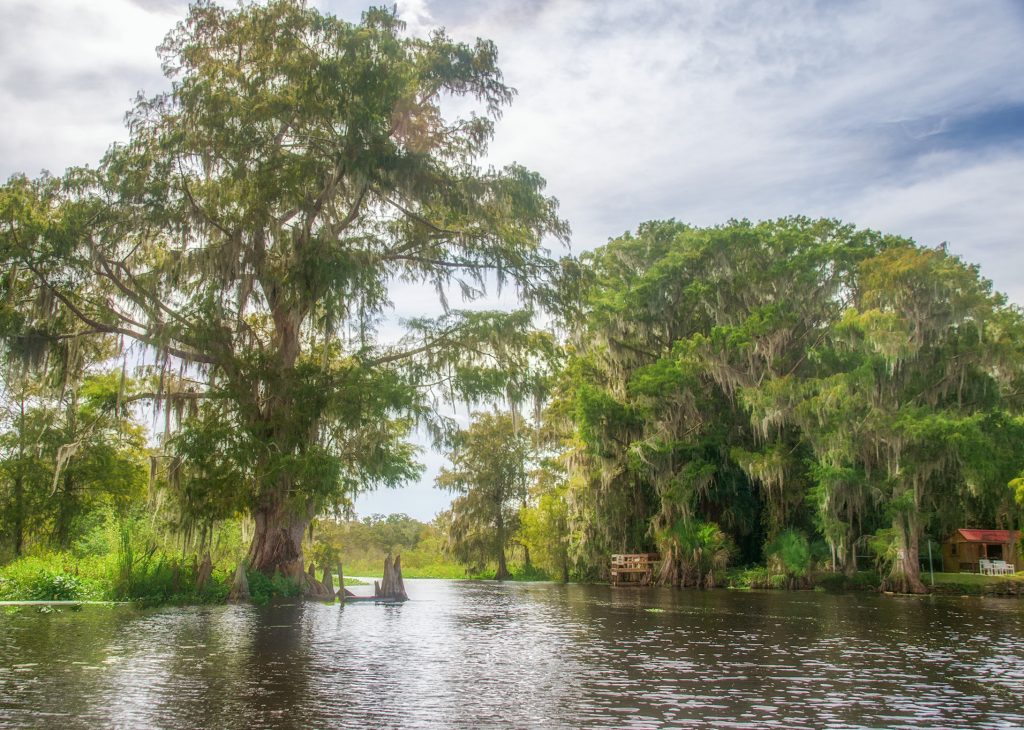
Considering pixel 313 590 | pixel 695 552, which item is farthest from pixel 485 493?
pixel 313 590

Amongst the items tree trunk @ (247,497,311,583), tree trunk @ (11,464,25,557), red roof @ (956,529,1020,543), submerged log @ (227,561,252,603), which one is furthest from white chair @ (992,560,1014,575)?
tree trunk @ (11,464,25,557)

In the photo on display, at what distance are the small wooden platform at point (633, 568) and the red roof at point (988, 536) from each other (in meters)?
14.1

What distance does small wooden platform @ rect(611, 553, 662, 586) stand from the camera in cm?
4178

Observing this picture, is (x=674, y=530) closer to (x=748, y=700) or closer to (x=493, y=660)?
(x=493, y=660)

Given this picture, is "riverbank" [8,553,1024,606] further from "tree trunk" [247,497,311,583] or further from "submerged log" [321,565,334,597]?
"submerged log" [321,565,334,597]

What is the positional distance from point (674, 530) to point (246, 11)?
27.5 m

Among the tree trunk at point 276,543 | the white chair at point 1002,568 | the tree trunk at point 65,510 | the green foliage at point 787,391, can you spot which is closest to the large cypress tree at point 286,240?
the tree trunk at point 276,543

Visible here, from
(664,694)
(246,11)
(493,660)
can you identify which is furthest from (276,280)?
(664,694)

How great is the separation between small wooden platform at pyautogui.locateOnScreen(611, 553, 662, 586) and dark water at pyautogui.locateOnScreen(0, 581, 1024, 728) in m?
21.6

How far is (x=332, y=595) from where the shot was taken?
26.6 m

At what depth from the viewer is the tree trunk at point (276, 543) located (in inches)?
985

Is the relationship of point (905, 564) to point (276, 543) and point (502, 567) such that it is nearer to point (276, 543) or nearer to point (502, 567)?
point (276, 543)

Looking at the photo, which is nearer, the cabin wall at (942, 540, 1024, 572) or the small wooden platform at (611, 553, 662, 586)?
the cabin wall at (942, 540, 1024, 572)

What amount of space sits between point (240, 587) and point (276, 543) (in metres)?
2.41
